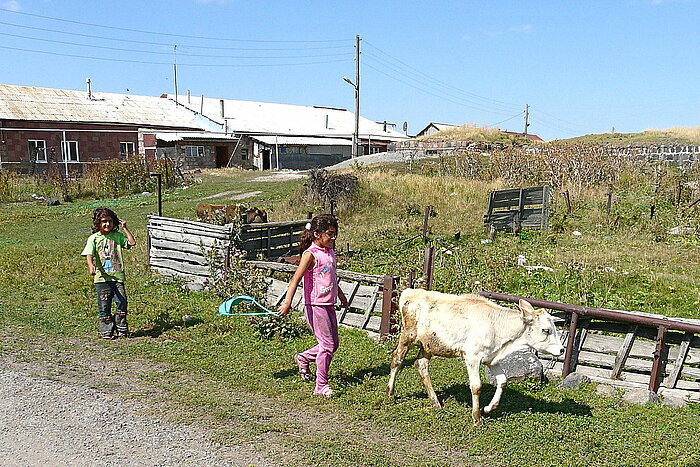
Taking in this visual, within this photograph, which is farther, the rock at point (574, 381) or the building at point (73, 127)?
the building at point (73, 127)

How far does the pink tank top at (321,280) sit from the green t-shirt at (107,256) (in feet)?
10.00

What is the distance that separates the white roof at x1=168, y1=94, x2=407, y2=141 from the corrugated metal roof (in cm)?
227

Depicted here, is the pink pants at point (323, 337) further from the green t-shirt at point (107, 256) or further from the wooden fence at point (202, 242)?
the wooden fence at point (202, 242)

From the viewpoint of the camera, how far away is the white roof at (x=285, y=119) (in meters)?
50.7

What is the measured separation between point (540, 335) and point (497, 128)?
48819 mm

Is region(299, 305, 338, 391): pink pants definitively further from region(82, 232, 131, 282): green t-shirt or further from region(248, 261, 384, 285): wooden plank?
region(82, 232, 131, 282): green t-shirt

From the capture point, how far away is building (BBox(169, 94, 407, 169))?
4662cm

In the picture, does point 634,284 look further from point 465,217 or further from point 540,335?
point 465,217

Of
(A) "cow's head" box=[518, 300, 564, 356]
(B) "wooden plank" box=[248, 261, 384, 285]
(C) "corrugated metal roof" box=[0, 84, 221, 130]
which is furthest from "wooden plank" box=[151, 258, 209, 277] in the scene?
(C) "corrugated metal roof" box=[0, 84, 221, 130]

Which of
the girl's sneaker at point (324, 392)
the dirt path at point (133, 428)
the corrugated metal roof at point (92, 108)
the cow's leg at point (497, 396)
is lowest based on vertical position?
the dirt path at point (133, 428)

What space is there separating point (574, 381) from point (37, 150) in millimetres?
38128

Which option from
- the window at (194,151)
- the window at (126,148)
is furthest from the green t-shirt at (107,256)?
the window at (194,151)

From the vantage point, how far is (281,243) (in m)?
12.2

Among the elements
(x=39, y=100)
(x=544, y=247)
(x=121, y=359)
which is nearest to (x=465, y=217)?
(x=544, y=247)
